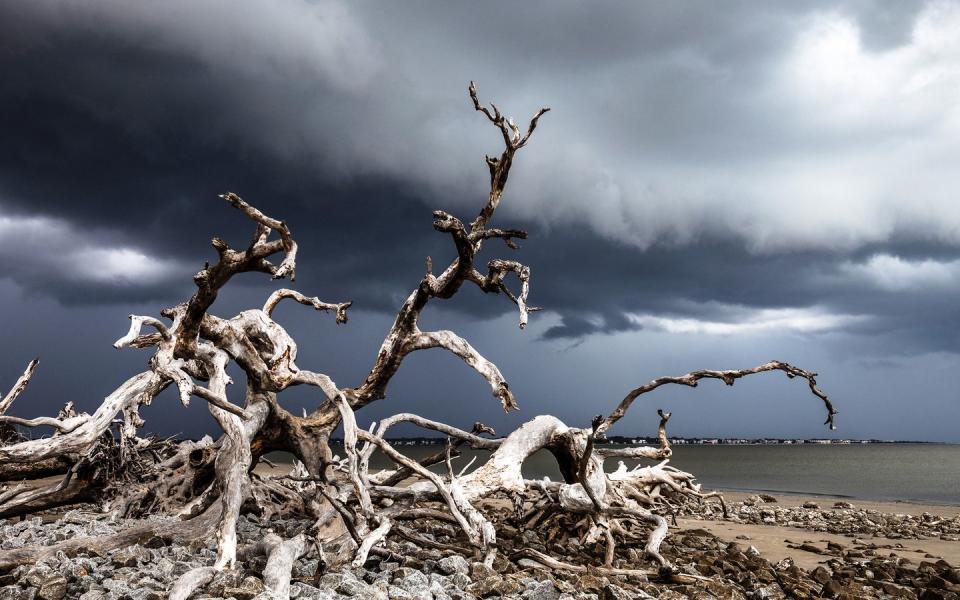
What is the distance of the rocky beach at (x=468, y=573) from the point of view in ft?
16.7

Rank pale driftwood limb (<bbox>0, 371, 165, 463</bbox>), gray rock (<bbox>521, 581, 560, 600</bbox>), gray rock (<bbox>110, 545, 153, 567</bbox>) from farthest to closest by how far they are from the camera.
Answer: pale driftwood limb (<bbox>0, 371, 165, 463</bbox>) → gray rock (<bbox>110, 545, 153, 567</bbox>) → gray rock (<bbox>521, 581, 560, 600</bbox>)

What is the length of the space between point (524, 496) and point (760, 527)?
772cm

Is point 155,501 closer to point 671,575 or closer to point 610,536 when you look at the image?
point 610,536

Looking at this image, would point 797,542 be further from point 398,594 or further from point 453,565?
point 398,594

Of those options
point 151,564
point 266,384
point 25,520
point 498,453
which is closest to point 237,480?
point 151,564

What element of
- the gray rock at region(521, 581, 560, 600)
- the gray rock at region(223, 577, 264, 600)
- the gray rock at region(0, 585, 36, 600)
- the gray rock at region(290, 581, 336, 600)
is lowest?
the gray rock at region(0, 585, 36, 600)

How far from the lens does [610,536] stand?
733 cm

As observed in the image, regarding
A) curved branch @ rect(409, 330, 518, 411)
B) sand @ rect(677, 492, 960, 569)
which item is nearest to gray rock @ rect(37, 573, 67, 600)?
curved branch @ rect(409, 330, 518, 411)

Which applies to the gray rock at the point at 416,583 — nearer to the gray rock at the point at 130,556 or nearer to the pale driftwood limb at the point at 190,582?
the pale driftwood limb at the point at 190,582

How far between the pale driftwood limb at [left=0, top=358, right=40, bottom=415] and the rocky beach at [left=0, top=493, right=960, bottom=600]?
160cm

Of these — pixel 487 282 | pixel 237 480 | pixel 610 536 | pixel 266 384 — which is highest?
pixel 487 282

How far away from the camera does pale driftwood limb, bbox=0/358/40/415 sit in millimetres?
8273

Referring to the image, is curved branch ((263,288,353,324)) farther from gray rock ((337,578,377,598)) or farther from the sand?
the sand

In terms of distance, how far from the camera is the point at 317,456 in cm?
869
